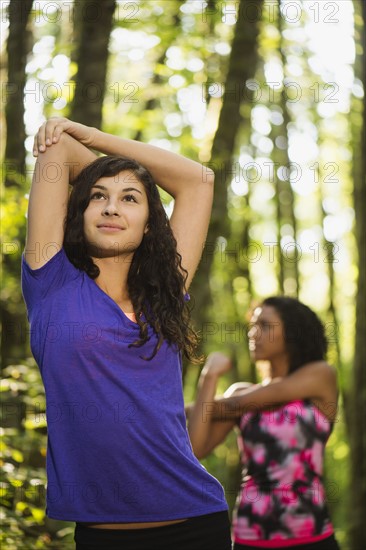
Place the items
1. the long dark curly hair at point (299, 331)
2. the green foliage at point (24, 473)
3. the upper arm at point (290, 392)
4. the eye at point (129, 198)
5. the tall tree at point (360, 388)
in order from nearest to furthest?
1. the eye at point (129, 198)
2. the green foliage at point (24, 473)
3. the upper arm at point (290, 392)
4. the long dark curly hair at point (299, 331)
5. the tall tree at point (360, 388)

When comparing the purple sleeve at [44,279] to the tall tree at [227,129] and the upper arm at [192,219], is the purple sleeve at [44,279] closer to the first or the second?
the upper arm at [192,219]

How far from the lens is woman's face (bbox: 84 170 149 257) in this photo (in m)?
3.00

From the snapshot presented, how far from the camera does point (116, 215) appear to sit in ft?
9.91

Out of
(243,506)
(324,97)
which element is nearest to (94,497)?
(243,506)

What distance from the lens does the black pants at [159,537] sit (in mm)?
2688

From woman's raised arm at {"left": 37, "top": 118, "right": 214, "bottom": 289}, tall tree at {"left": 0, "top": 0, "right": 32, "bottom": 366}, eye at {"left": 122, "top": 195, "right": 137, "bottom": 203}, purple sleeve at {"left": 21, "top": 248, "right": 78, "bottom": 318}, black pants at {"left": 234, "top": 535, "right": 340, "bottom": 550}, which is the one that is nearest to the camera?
purple sleeve at {"left": 21, "top": 248, "right": 78, "bottom": 318}

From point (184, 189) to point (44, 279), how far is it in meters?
0.84

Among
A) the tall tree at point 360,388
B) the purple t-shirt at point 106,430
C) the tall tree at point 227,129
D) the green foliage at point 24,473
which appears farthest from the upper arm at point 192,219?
the tall tree at point 360,388

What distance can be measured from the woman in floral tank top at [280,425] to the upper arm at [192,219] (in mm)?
1704

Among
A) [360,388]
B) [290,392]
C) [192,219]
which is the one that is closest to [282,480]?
[290,392]

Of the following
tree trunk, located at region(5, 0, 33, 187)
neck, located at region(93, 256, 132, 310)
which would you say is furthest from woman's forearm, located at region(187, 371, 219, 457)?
tree trunk, located at region(5, 0, 33, 187)

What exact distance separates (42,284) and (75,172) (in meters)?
0.57

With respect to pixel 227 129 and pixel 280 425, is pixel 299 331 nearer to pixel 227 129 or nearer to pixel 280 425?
pixel 280 425

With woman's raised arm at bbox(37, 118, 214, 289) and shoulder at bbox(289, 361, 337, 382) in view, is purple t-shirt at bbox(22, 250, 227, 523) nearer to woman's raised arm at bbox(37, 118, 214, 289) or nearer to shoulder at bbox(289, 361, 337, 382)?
woman's raised arm at bbox(37, 118, 214, 289)
